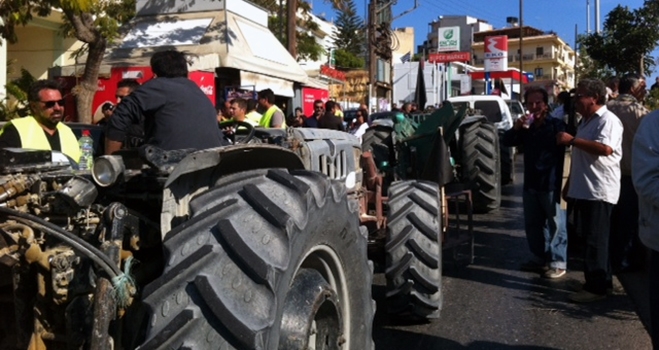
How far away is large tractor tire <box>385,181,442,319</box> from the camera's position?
15.9ft

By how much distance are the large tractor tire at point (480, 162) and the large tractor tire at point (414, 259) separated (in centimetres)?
437

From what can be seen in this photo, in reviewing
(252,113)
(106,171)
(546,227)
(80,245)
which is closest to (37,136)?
(106,171)

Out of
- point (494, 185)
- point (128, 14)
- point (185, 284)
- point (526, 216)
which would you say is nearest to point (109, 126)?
point (185, 284)

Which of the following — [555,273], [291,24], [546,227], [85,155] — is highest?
[291,24]

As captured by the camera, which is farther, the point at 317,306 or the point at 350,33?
the point at 350,33

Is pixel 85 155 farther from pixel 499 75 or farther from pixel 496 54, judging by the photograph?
pixel 496 54

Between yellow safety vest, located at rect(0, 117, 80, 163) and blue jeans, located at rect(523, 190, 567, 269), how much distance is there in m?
4.10

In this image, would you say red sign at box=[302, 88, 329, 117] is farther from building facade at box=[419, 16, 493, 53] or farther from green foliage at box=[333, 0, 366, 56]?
building facade at box=[419, 16, 493, 53]

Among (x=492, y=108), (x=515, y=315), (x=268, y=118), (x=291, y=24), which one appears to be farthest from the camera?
(x=291, y=24)

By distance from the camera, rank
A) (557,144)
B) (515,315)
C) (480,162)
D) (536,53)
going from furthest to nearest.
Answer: (536,53)
(480,162)
(557,144)
(515,315)

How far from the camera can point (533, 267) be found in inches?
270

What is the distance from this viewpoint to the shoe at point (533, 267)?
6.77 metres

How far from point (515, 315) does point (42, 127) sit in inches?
144

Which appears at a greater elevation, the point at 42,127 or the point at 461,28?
the point at 461,28
